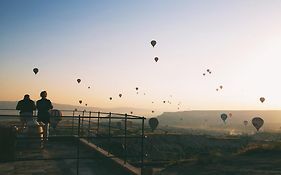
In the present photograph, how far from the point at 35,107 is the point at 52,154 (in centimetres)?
280

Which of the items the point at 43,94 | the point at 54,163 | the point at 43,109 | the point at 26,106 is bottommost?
the point at 54,163

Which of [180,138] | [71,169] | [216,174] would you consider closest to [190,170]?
[216,174]

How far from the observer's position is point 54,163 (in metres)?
11.6

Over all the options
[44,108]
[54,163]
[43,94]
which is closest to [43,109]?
[44,108]

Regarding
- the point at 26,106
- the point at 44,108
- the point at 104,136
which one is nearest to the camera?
the point at 104,136

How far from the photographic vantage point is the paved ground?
10.1 metres

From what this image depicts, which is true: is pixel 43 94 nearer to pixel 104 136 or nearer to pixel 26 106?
pixel 26 106

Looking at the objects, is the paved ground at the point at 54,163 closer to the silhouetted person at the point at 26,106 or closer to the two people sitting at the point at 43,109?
the two people sitting at the point at 43,109

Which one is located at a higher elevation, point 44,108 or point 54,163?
point 44,108

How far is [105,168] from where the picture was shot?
11.0 m

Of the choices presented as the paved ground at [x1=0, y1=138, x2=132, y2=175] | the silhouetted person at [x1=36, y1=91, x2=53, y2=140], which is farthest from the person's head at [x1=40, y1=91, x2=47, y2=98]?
the paved ground at [x1=0, y1=138, x2=132, y2=175]

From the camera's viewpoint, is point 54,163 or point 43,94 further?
point 43,94

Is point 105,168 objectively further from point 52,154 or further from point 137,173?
point 52,154

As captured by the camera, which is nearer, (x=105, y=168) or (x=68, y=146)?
(x=105, y=168)
